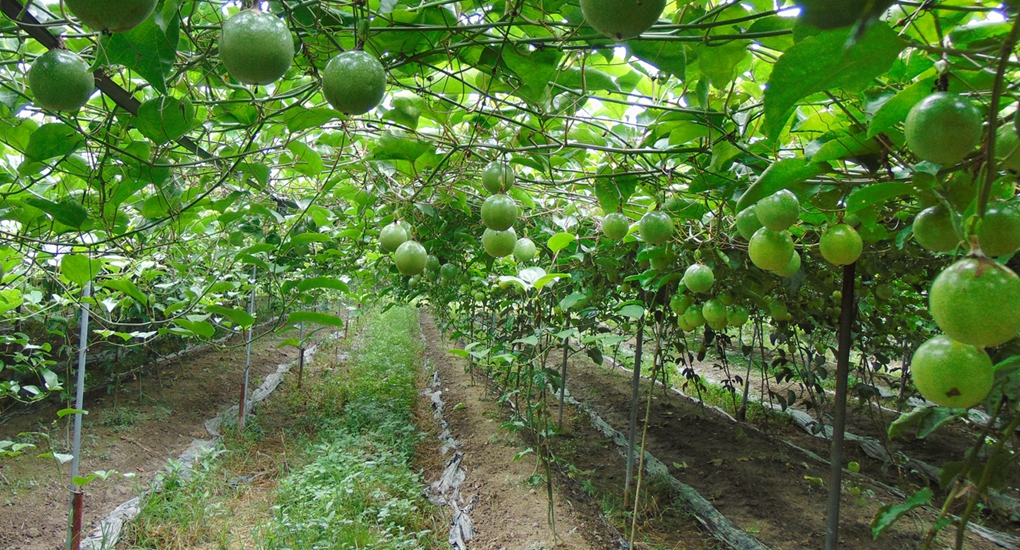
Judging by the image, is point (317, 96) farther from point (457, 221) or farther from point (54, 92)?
point (457, 221)

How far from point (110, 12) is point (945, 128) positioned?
1104 millimetres

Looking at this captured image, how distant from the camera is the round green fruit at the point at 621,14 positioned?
0.63 meters

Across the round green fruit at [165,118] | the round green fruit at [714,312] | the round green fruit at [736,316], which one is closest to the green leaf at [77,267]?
the round green fruit at [165,118]

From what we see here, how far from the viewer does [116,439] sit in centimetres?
516

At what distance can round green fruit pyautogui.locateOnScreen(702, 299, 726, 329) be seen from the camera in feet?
7.74

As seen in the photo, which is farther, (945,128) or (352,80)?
(352,80)

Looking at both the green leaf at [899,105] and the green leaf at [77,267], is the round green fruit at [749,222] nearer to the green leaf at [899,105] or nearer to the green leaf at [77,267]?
the green leaf at [899,105]

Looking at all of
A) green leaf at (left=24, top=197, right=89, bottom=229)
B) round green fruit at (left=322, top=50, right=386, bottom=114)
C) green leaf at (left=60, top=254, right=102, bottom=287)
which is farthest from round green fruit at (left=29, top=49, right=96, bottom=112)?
green leaf at (left=60, top=254, right=102, bottom=287)

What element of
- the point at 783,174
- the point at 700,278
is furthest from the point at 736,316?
the point at 783,174

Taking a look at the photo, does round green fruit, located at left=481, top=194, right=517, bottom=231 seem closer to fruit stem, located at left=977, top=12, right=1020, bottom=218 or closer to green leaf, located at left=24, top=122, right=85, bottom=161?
green leaf, located at left=24, top=122, right=85, bottom=161

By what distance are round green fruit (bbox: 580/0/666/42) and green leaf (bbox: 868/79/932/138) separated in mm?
525

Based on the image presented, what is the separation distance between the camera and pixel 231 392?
756 centimetres

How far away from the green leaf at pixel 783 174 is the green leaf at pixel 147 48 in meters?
1.17

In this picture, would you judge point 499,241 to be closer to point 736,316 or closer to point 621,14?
point 736,316
